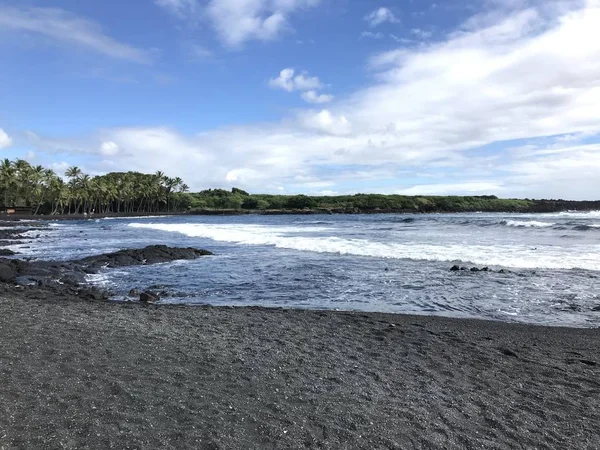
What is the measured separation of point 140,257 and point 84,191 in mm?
97786

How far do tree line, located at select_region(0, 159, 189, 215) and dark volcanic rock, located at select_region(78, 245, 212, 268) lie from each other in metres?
81.5

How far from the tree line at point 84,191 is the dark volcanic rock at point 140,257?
81.5 metres

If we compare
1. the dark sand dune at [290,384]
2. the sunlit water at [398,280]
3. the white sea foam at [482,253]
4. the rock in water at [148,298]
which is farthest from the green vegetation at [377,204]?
the dark sand dune at [290,384]

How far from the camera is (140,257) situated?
20688 mm

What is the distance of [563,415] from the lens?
486cm

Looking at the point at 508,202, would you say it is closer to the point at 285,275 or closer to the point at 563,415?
the point at 285,275

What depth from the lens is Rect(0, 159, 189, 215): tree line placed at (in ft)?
301

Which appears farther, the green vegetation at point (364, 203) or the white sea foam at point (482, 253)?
the green vegetation at point (364, 203)

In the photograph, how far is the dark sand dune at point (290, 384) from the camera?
4242 millimetres

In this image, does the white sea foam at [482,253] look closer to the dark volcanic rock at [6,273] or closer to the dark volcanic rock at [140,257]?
the dark volcanic rock at [140,257]

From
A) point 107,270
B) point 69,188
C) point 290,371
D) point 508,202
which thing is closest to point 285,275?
point 107,270

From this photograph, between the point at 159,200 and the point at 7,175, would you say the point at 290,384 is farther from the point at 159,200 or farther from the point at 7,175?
the point at 159,200

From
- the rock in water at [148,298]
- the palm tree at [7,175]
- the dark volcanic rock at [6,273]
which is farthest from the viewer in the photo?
the palm tree at [7,175]

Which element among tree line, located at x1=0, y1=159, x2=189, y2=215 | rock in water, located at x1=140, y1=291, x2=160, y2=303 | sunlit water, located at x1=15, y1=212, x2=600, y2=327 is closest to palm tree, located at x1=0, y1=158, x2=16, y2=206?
tree line, located at x1=0, y1=159, x2=189, y2=215
